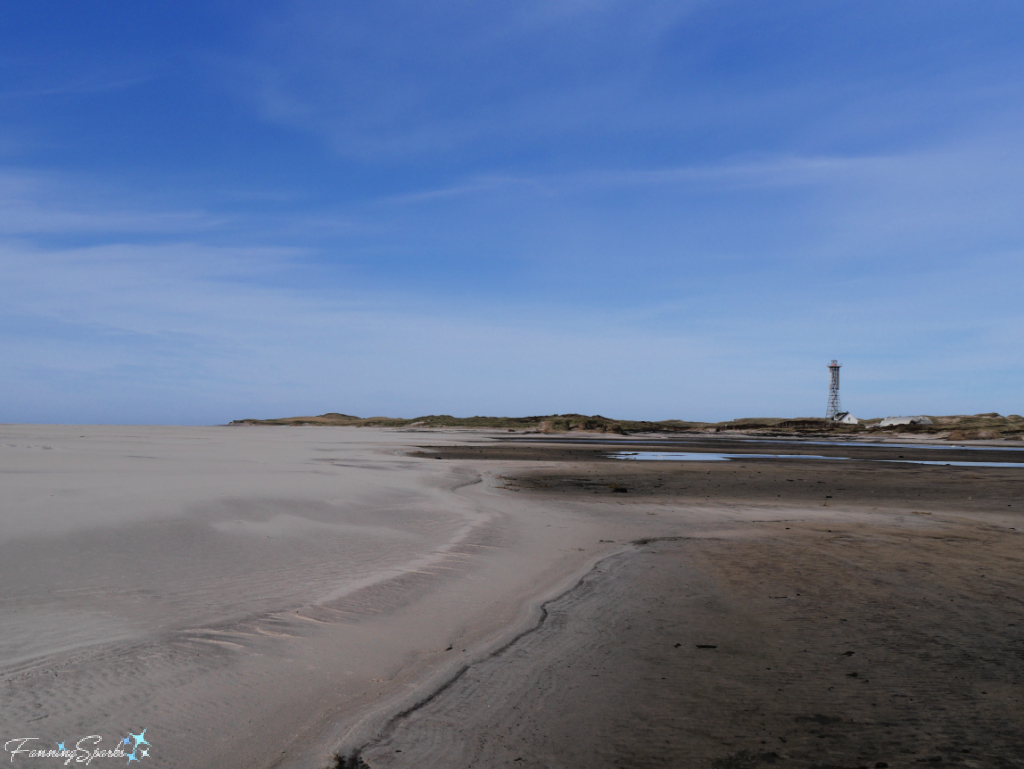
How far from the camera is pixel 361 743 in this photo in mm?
3969

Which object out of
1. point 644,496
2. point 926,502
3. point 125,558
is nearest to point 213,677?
point 125,558

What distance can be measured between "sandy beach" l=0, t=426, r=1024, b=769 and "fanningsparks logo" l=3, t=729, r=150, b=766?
82 millimetres

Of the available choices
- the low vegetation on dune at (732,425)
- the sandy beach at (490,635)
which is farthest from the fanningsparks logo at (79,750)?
the low vegetation on dune at (732,425)

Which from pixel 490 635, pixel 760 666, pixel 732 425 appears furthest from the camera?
pixel 732 425

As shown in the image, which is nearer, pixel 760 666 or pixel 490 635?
pixel 760 666

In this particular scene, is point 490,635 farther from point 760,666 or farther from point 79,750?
point 79,750

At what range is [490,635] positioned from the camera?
20.3ft

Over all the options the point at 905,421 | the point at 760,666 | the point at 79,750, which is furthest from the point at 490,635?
the point at 905,421

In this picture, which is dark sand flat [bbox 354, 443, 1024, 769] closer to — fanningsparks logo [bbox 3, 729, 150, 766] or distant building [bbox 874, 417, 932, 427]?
fanningsparks logo [bbox 3, 729, 150, 766]

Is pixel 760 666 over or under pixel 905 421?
under

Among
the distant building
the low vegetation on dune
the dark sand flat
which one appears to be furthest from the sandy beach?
the distant building

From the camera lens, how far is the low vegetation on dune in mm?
75694

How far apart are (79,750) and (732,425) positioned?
122992 mm

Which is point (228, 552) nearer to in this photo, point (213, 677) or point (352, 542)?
point (352, 542)
